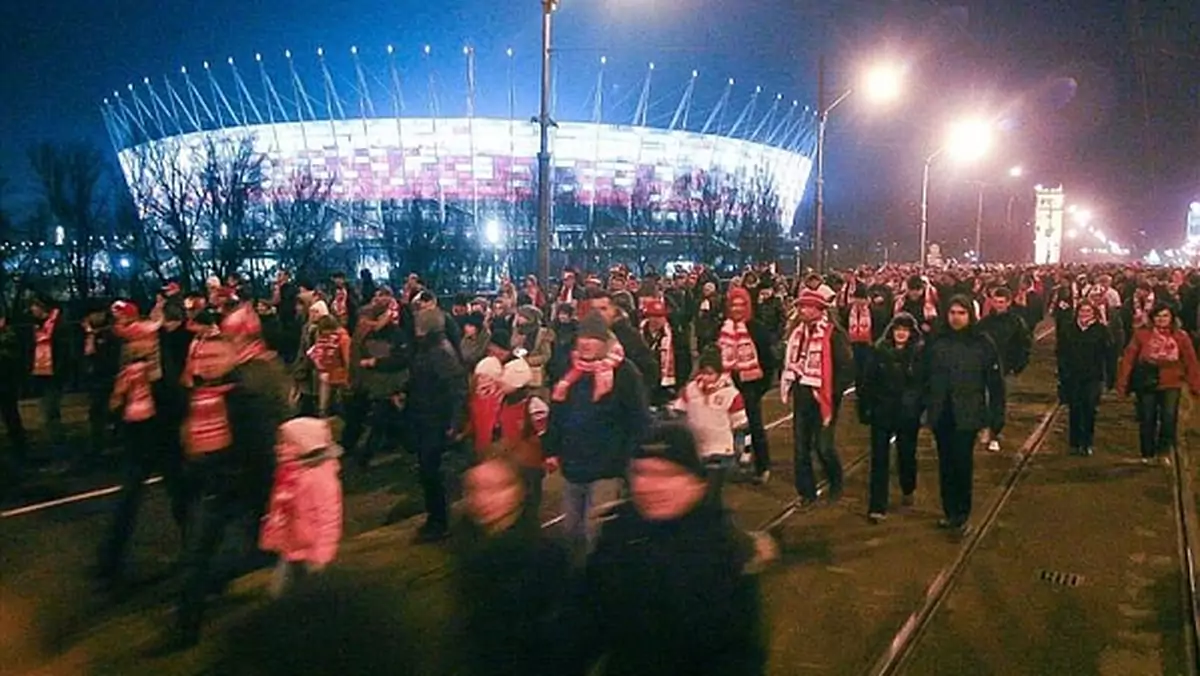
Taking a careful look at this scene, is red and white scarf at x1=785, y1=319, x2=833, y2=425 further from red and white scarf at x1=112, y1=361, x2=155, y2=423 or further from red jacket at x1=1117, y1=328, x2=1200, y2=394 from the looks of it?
red and white scarf at x1=112, y1=361, x2=155, y2=423

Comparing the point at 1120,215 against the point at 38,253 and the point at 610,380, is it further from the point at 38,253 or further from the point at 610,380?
the point at 610,380

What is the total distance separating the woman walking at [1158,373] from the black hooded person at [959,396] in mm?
3754

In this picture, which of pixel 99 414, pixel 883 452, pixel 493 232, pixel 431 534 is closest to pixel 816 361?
pixel 883 452

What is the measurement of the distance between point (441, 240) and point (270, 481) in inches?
1549

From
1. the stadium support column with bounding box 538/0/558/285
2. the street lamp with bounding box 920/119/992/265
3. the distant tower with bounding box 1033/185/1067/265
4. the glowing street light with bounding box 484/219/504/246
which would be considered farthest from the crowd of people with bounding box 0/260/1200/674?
the distant tower with bounding box 1033/185/1067/265

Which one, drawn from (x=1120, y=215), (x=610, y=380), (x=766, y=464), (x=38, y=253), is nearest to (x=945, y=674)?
(x=610, y=380)

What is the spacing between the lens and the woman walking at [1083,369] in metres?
13.1

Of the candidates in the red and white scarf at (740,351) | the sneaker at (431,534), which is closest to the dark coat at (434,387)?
the sneaker at (431,534)

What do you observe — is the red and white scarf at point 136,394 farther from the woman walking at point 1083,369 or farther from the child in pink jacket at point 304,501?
the woman walking at point 1083,369

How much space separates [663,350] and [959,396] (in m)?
4.42

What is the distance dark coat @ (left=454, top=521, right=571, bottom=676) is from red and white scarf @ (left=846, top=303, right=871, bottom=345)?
33.3 feet

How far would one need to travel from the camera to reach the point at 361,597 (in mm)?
7523

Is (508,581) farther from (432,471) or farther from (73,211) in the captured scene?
(73,211)

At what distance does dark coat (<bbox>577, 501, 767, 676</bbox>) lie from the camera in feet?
12.0
